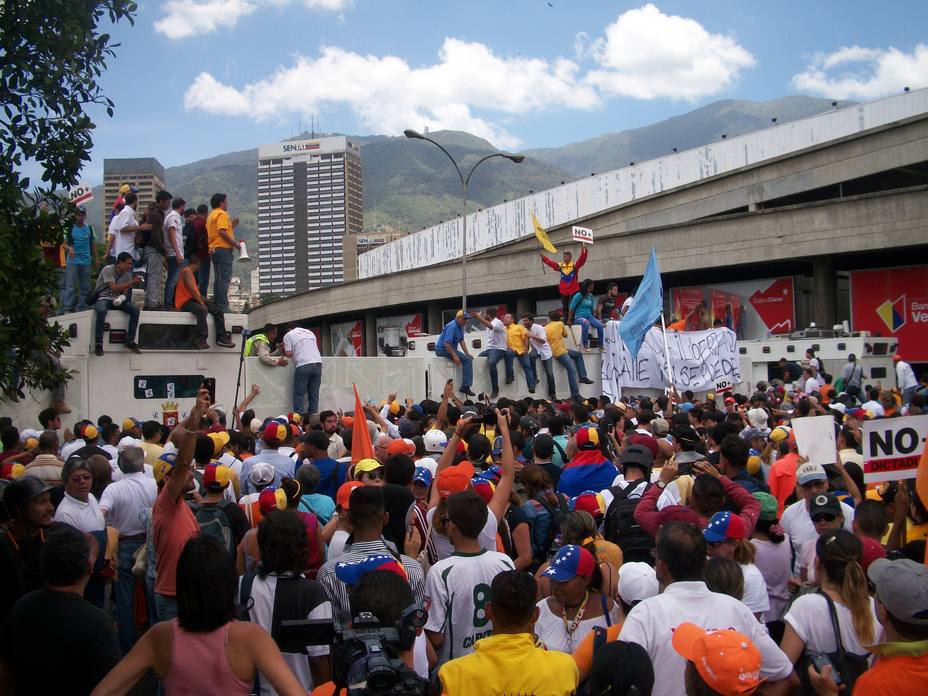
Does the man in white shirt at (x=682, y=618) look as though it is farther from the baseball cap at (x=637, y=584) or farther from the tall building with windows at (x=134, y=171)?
the tall building with windows at (x=134, y=171)

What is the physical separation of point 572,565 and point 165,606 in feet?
10.3

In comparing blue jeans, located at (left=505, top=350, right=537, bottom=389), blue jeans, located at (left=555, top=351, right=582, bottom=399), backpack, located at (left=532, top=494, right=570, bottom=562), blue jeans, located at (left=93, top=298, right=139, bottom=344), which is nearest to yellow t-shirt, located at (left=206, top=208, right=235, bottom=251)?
blue jeans, located at (left=93, top=298, right=139, bottom=344)

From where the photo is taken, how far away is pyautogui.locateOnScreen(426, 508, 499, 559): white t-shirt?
17.0 ft

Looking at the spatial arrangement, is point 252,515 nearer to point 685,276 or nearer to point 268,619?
point 268,619

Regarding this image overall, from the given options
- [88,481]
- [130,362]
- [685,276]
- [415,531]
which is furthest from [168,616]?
[685,276]

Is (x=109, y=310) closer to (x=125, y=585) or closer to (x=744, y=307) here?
(x=125, y=585)

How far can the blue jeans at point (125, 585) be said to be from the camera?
7219 mm

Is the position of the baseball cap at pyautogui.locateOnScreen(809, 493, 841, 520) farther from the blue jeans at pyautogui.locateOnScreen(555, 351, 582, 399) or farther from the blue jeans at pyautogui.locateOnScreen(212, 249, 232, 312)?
the blue jeans at pyautogui.locateOnScreen(555, 351, 582, 399)

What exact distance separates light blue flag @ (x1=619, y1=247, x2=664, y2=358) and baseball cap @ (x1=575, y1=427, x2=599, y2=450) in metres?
11.9

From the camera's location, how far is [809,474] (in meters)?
6.12

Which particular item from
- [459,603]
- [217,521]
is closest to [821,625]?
[459,603]

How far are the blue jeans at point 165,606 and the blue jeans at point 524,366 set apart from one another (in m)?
13.0

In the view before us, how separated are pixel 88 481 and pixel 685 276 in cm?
3710

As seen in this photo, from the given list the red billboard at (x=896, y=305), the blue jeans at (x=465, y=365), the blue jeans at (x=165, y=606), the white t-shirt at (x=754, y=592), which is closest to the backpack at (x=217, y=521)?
the blue jeans at (x=165, y=606)
